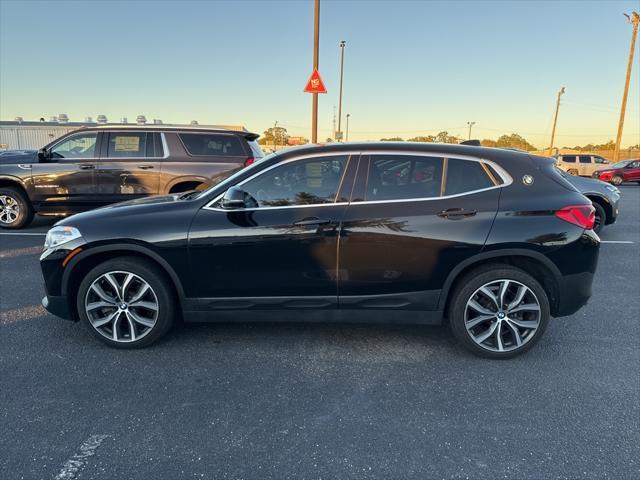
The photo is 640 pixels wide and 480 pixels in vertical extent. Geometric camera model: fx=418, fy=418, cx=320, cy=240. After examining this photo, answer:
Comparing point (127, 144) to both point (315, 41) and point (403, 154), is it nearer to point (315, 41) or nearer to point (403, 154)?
point (315, 41)

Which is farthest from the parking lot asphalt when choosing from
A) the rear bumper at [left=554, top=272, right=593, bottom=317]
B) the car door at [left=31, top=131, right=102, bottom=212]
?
the car door at [left=31, top=131, right=102, bottom=212]

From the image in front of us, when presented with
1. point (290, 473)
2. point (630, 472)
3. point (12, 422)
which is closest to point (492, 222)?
point (630, 472)

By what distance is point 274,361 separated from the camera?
3.30 meters

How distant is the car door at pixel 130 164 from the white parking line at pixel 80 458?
583 cm

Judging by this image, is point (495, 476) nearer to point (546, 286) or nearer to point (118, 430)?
point (546, 286)

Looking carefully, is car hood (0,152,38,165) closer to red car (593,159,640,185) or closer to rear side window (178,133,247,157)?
rear side window (178,133,247,157)

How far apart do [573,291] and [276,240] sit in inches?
94.3

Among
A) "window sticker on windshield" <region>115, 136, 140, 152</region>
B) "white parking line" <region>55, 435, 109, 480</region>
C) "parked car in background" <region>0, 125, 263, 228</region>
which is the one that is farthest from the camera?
"window sticker on windshield" <region>115, 136, 140, 152</region>

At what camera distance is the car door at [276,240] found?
3262 millimetres

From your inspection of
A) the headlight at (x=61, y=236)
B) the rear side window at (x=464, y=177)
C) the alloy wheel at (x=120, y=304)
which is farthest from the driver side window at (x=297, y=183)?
the headlight at (x=61, y=236)

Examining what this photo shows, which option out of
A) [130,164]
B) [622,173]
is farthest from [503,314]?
[622,173]

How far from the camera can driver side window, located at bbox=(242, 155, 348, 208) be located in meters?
3.34

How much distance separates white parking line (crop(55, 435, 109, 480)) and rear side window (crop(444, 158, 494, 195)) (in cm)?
289

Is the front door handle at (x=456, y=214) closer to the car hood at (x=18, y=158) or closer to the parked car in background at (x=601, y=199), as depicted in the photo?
the parked car in background at (x=601, y=199)
